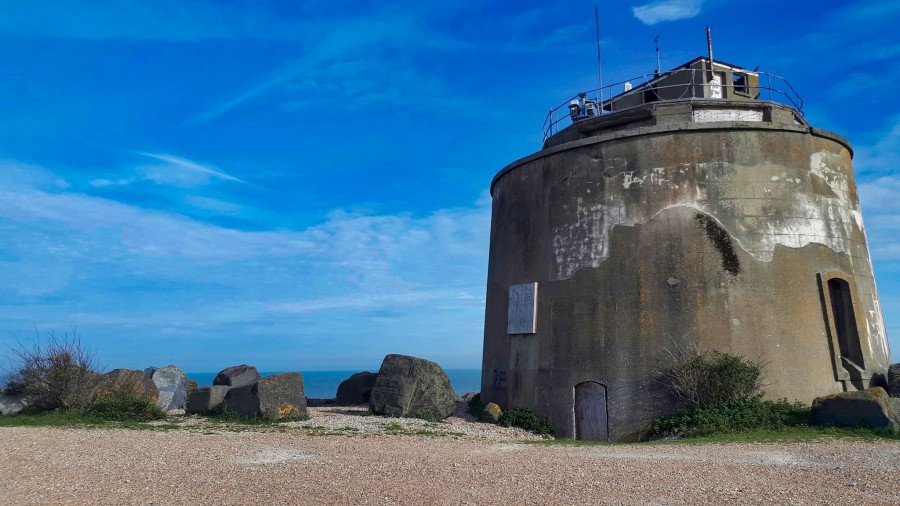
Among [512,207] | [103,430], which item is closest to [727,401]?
[512,207]

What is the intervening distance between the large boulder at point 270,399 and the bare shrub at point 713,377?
9077 millimetres

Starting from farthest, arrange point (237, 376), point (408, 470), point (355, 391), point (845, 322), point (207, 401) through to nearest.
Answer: point (355, 391), point (237, 376), point (207, 401), point (845, 322), point (408, 470)

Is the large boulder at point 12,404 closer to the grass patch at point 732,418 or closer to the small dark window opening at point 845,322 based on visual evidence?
the grass patch at point 732,418

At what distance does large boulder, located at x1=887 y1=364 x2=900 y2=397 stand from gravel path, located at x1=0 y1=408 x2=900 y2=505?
156 inches

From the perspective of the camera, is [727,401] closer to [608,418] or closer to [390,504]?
[608,418]

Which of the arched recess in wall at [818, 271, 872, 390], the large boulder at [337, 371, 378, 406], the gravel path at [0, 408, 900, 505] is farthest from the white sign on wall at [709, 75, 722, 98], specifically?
the large boulder at [337, 371, 378, 406]

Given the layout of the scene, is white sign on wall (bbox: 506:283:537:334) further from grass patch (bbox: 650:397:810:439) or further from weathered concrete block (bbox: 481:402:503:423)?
Answer: grass patch (bbox: 650:397:810:439)

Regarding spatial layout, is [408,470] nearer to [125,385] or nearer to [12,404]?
[125,385]

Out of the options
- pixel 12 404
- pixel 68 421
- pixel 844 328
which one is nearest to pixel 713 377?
pixel 844 328

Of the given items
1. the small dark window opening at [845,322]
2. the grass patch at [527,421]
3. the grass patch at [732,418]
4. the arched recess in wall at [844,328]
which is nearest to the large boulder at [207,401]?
the grass patch at [527,421]

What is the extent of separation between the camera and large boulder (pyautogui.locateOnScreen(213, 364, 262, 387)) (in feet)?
71.1

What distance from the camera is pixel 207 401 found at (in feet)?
54.3

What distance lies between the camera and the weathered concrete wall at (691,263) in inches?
613

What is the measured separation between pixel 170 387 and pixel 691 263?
15223 mm
